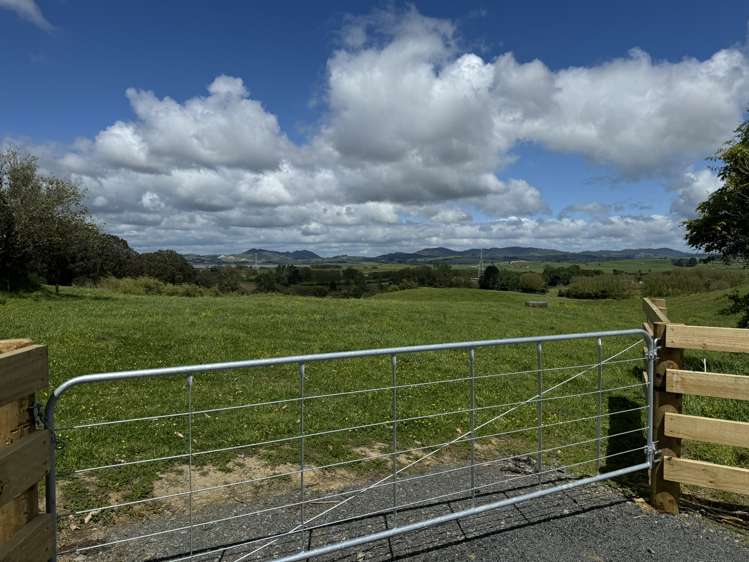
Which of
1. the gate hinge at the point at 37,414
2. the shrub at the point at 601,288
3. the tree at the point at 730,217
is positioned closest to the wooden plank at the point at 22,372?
the gate hinge at the point at 37,414

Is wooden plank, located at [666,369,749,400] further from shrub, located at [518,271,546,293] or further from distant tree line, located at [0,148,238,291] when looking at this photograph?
shrub, located at [518,271,546,293]

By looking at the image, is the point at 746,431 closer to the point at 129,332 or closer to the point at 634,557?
the point at 634,557

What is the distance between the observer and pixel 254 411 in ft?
25.7

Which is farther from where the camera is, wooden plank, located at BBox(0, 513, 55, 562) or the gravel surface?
the gravel surface

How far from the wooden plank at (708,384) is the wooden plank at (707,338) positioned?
0.24 metres

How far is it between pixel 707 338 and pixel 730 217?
36.8ft

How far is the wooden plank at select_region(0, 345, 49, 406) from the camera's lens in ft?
7.76

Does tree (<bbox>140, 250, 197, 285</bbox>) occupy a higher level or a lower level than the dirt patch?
higher

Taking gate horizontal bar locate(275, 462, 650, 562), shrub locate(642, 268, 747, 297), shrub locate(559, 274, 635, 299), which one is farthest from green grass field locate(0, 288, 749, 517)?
shrub locate(559, 274, 635, 299)

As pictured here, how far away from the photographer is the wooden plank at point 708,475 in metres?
4.44

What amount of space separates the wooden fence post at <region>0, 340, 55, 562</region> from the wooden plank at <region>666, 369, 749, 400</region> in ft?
16.0

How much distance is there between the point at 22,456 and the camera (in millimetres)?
2490

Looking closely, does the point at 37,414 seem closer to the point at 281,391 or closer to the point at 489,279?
the point at 281,391

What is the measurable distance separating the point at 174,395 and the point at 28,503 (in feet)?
20.6
